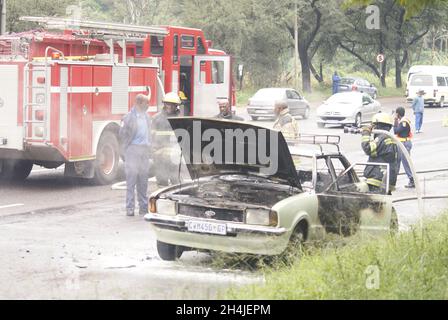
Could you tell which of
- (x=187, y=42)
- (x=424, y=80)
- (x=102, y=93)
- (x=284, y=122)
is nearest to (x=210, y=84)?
(x=187, y=42)

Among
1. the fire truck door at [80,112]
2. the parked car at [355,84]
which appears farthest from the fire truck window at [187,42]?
the parked car at [355,84]

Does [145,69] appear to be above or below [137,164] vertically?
above

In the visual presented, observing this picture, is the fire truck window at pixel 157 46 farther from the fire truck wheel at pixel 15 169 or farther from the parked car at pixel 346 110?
the parked car at pixel 346 110

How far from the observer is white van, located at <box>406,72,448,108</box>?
51188mm

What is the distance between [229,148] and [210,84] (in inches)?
436

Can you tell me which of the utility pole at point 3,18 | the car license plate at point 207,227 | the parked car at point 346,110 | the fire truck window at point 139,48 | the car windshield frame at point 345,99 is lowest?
the car license plate at point 207,227

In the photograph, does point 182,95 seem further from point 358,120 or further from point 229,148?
point 358,120

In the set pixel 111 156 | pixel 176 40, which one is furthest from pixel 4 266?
pixel 176 40

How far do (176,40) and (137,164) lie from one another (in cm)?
707

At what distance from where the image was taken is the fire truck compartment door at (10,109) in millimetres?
15867

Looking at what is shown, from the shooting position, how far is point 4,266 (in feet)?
32.0

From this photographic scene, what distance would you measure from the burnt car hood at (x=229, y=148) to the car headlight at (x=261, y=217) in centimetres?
64

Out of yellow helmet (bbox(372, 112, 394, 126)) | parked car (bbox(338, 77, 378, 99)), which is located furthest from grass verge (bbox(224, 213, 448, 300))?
parked car (bbox(338, 77, 378, 99))
